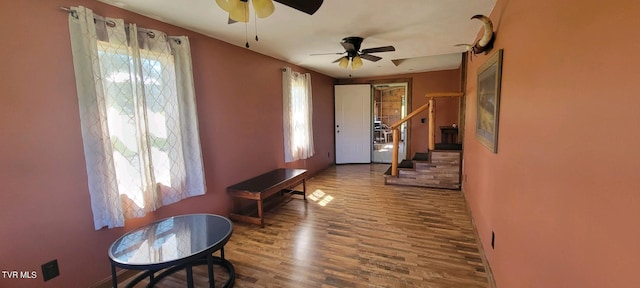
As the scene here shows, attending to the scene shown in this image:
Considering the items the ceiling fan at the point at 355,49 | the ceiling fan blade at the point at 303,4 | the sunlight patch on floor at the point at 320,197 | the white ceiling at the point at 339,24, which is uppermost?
the white ceiling at the point at 339,24

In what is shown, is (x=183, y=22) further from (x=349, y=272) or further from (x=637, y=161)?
(x=637, y=161)

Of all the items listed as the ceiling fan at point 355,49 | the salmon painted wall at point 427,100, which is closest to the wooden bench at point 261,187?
the ceiling fan at point 355,49

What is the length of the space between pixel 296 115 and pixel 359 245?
2.62 m

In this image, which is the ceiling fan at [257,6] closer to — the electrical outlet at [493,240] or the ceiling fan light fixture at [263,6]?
the ceiling fan light fixture at [263,6]

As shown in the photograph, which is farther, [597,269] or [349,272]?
[349,272]

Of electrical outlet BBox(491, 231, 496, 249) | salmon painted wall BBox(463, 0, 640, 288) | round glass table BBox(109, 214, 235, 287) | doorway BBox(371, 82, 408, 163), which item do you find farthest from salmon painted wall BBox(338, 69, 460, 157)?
round glass table BBox(109, 214, 235, 287)

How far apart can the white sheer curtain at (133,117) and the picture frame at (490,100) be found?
2.65 meters

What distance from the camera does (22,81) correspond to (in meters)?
1.58

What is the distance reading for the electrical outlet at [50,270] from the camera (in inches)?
66.6

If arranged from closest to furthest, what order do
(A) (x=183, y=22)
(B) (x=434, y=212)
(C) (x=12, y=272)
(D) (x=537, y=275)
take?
1. (D) (x=537, y=275)
2. (C) (x=12, y=272)
3. (A) (x=183, y=22)
4. (B) (x=434, y=212)

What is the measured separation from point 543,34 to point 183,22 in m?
2.71

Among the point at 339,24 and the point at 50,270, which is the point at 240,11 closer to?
the point at 339,24

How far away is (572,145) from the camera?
0.87m

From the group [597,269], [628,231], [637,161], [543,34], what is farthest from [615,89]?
[543,34]
